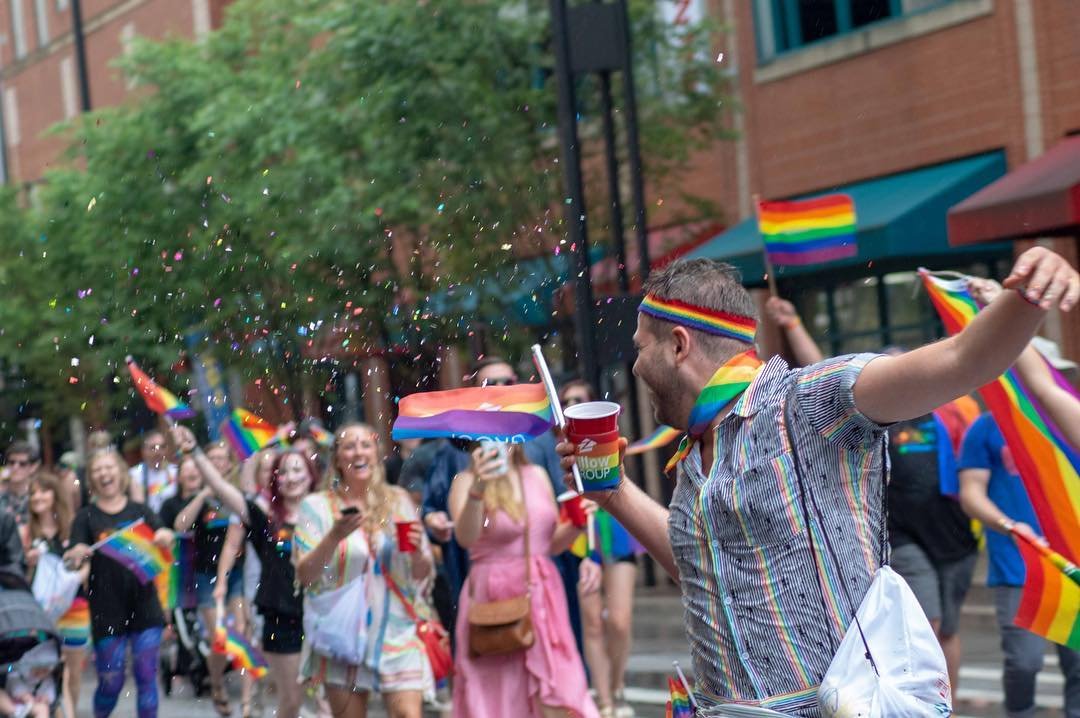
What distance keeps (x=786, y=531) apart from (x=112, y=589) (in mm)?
7130

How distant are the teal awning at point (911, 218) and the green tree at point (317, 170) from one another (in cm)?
224

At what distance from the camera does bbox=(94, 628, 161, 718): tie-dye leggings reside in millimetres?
9375

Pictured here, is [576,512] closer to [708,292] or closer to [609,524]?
[609,524]

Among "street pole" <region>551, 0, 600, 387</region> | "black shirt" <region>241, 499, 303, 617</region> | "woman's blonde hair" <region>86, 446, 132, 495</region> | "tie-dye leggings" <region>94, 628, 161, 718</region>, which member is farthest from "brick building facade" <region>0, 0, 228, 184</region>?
"black shirt" <region>241, 499, 303, 617</region>

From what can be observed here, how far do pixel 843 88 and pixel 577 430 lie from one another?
14874 mm

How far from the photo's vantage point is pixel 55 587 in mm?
10039

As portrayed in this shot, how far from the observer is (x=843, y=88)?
1764 centimetres

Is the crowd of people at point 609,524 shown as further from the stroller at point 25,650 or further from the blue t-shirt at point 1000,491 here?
the stroller at point 25,650

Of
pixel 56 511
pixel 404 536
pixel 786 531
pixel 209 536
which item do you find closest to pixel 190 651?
pixel 56 511

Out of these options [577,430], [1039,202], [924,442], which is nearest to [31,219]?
[1039,202]

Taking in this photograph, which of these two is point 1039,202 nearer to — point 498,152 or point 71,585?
point 498,152

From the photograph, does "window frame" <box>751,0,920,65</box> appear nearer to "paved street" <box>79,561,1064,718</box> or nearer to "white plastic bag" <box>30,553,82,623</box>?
"paved street" <box>79,561,1064,718</box>

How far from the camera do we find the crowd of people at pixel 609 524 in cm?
320

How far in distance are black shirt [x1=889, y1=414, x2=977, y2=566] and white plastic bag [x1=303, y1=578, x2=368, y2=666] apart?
254 centimetres
